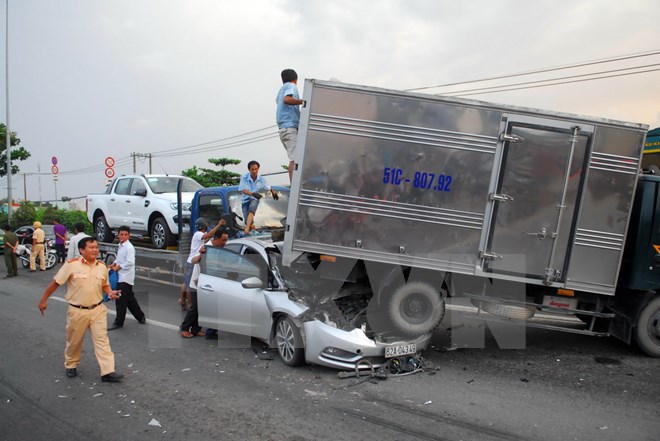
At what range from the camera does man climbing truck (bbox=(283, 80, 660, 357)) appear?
5531 millimetres

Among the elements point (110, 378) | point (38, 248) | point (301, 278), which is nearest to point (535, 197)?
point (301, 278)

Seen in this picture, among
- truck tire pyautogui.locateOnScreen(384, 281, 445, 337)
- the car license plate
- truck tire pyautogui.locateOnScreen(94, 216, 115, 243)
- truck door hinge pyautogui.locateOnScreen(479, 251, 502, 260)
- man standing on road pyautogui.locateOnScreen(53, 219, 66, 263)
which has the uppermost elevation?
truck door hinge pyautogui.locateOnScreen(479, 251, 502, 260)

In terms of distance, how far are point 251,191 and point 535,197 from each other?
4.69m

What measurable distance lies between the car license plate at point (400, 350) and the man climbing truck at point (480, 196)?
39cm

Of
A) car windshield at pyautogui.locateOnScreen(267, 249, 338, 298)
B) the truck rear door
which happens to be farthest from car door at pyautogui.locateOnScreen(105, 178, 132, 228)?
the truck rear door

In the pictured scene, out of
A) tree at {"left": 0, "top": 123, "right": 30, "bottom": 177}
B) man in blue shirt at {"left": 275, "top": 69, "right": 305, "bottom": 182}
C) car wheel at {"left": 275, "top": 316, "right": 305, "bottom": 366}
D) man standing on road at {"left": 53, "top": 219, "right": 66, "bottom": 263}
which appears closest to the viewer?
car wheel at {"left": 275, "top": 316, "right": 305, "bottom": 366}

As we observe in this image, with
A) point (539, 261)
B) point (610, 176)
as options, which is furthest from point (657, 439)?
point (610, 176)

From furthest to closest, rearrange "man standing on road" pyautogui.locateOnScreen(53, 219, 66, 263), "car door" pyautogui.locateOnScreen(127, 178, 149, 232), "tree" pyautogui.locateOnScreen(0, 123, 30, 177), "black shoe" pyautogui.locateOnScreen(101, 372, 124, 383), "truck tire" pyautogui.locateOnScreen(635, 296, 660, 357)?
1. "tree" pyautogui.locateOnScreen(0, 123, 30, 177)
2. "man standing on road" pyautogui.locateOnScreen(53, 219, 66, 263)
3. "car door" pyautogui.locateOnScreen(127, 178, 149, 232)
4. "truck tire" pyautogui.locateOnScreen(635, 296, 660, 357)
5. "black shoe" pyautogui.locateOnScreen(101, 372, 124, 383)

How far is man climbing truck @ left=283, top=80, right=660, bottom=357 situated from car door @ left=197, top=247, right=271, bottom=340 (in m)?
0.75

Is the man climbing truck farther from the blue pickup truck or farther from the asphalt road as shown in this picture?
the blue pickup truck

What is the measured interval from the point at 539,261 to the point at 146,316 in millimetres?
6545

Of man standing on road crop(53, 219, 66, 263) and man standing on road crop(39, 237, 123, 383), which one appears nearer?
man standing on road crop(39, 237, 123, 383)

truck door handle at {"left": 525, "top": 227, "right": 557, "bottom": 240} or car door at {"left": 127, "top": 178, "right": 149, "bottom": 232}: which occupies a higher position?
truck door handle at {"left": 525, "top": 227, "right": 557, "bottom": 240}

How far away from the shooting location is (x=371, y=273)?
6027mm
